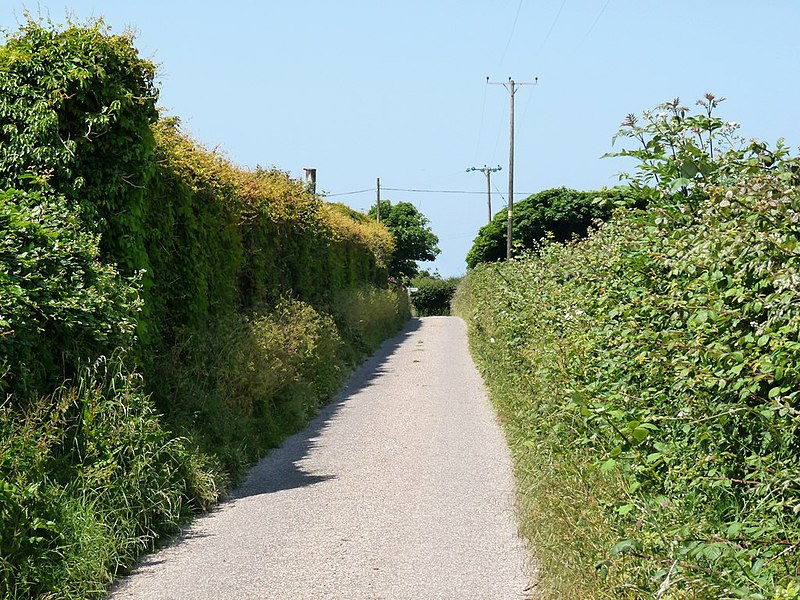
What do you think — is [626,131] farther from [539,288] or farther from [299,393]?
[299,393]

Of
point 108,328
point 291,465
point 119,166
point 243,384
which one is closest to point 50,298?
point 108,328

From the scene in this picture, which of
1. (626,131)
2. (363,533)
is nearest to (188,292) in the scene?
(363,533)

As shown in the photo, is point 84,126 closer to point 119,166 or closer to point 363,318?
point 119,166

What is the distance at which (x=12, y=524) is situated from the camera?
18.9 ft

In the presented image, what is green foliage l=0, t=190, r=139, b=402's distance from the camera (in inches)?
268

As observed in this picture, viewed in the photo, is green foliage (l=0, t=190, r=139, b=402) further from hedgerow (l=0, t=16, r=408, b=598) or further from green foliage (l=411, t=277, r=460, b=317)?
green foliage (l=411, t=277, r=460, b=317)

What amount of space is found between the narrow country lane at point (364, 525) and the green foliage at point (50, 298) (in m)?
1.71

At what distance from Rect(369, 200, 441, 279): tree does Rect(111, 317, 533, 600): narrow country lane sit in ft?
153

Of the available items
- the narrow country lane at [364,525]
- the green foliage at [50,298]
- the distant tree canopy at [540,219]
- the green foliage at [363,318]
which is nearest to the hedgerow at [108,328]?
the green foliage at [50,298]

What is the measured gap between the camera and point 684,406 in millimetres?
4625

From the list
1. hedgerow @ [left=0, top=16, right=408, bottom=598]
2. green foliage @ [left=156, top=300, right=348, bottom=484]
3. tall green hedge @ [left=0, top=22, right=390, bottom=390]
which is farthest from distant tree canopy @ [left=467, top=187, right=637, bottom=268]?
tall green hedge @ [left=0, top=22, right=390, bottom=390]

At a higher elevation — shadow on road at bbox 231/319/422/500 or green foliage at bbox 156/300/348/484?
green foliage at bbox 156/300/348/484

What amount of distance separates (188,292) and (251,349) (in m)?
1.53

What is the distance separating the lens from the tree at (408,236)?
61188 millimetres
